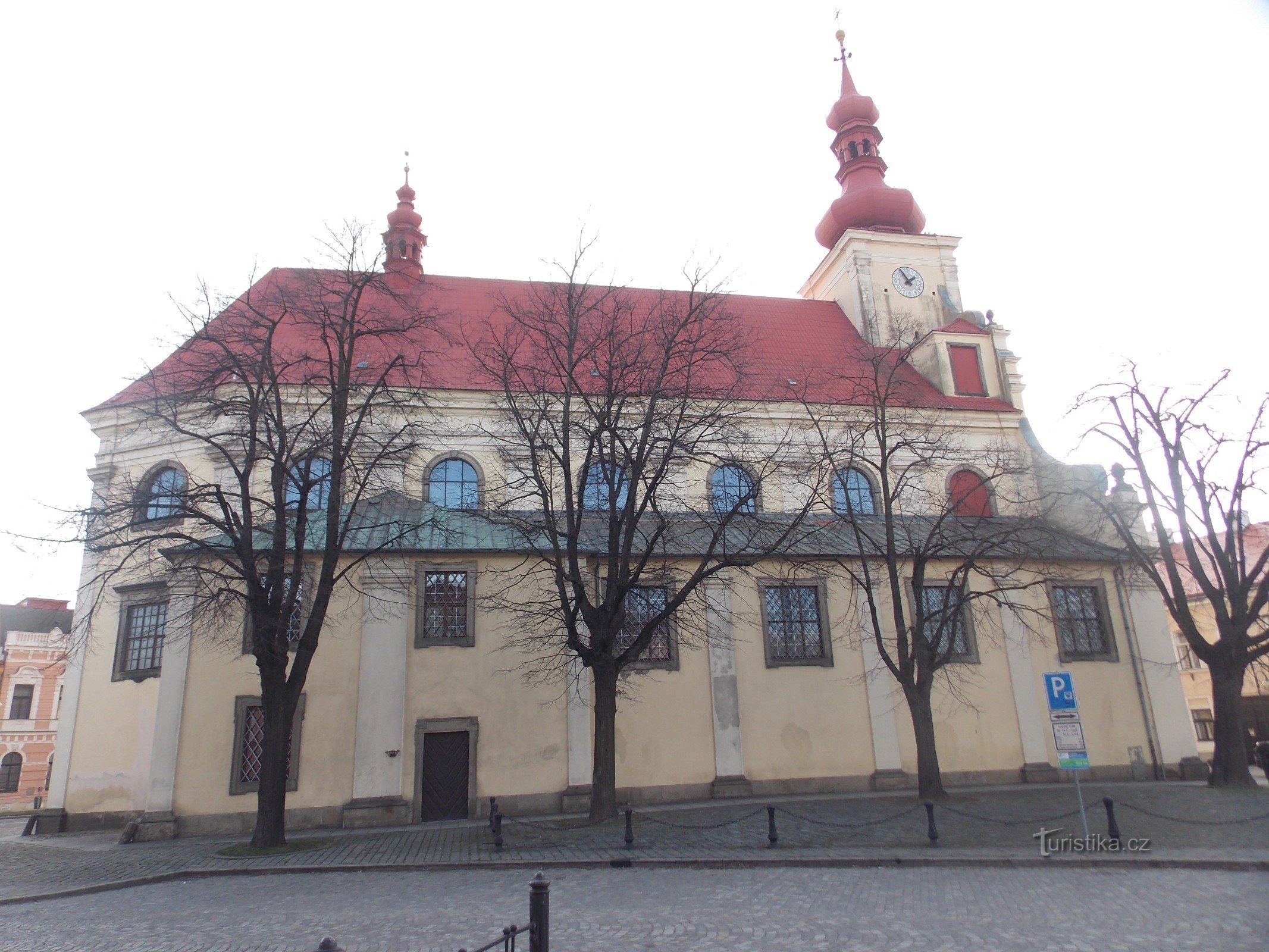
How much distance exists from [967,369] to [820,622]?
464 inches

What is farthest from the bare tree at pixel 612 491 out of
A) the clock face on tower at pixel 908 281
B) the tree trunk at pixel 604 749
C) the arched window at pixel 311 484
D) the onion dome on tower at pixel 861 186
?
the onion dome on tower at pixel 861 186

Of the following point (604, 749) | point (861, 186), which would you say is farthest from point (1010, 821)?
point (861, 186)

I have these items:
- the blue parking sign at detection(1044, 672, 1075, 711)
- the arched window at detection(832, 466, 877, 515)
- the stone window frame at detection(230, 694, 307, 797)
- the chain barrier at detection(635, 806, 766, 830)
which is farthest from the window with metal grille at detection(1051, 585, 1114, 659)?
the stone window frame at detection(230, 694, 307, 797)

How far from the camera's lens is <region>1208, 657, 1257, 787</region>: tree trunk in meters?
18.5

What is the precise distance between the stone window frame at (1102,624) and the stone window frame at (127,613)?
2236 centimetres

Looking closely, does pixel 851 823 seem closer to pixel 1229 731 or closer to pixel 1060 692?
pixel 1060 692

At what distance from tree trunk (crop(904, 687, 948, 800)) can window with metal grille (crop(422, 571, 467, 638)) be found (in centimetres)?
980

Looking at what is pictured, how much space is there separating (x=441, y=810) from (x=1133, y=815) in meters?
13.2

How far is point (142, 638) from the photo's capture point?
20.5 metres

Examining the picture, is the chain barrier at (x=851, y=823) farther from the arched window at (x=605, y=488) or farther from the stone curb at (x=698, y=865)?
the arched window at (x=605, y=488)

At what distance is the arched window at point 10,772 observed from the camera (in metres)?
41.2

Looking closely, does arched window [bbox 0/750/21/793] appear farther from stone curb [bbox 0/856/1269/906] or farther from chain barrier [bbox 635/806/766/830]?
chain barrier [bbox 635/806/766/830]

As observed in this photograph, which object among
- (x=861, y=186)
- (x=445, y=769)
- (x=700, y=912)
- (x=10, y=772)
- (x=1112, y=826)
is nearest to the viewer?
(x=700, y=912)

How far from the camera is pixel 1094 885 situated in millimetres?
10039
